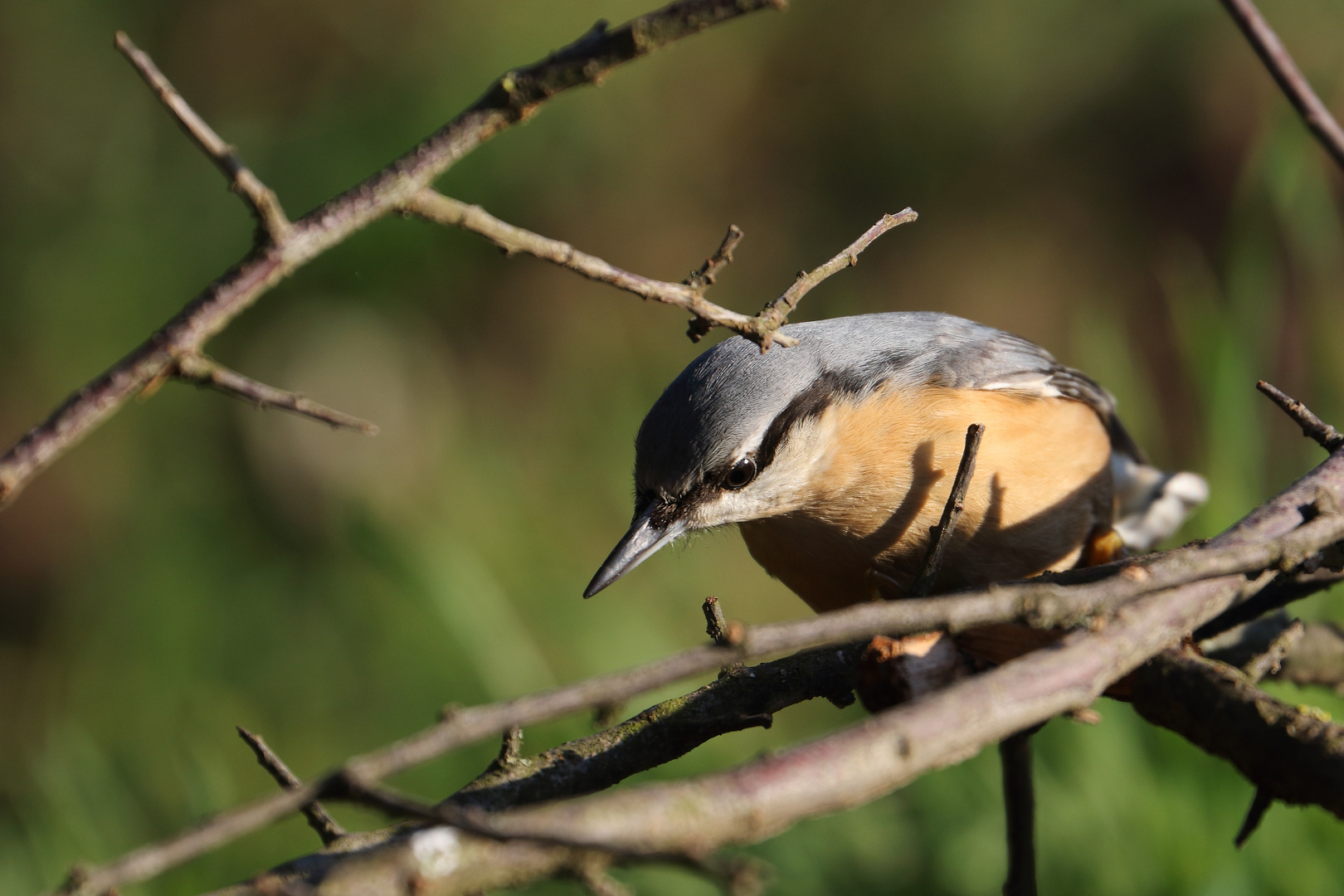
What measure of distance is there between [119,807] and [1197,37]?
651cm

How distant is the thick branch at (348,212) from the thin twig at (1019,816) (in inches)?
53.7

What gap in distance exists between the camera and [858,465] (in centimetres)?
249

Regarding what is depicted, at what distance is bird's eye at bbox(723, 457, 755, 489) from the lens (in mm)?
2441

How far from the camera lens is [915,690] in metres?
1.55

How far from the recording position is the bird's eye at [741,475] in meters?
2.44

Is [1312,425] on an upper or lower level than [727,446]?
lower

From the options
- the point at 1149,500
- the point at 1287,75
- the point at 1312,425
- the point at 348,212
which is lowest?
the point at 1149,500

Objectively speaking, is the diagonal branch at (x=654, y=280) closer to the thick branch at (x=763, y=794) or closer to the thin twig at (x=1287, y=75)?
the thick branch at (x=763, y=794)

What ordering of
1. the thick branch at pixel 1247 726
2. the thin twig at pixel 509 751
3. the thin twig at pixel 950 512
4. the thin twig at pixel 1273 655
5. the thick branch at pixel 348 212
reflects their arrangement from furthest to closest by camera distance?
the thin twig at pixel 950 512 < the thin twig at pixel 1273 655 < the thin twig at pixel 509 751 < the thick branch at pixel 1247 726 < the thick branch at pixel 348 212

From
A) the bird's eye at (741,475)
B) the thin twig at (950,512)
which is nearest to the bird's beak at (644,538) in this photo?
the bird's eye at (741,475)

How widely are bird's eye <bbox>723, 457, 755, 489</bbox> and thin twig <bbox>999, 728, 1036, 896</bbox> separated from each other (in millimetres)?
766

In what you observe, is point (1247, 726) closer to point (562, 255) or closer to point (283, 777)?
point (562, 255)

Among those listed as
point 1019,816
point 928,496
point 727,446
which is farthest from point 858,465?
point 1019,816

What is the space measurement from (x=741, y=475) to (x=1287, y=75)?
1276mm
